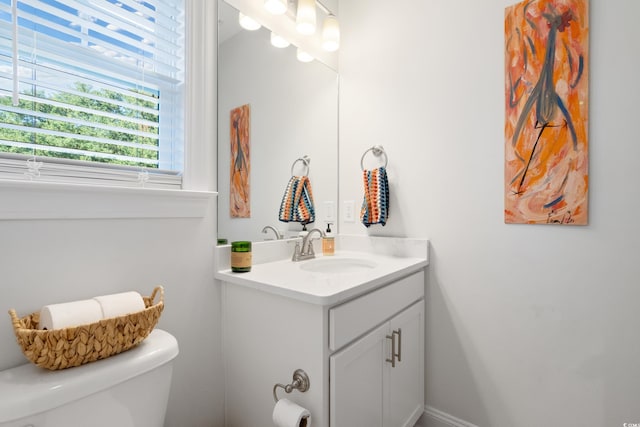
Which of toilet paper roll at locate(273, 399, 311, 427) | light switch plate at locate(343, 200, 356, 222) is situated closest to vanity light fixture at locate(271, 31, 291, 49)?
light switch plate at locate(343, 200, 356, 222)

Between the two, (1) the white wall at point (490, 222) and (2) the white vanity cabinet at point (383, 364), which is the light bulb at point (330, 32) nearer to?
(1) the white wall at point (490, 222)

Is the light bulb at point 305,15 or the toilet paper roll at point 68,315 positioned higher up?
the light bulb at point 305,15

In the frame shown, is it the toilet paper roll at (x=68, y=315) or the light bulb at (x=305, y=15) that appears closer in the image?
the toilet paper roll at (x=68, y=315)

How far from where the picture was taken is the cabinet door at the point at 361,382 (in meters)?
0.95

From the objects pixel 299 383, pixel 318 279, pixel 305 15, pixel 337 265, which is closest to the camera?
pixel 299 383

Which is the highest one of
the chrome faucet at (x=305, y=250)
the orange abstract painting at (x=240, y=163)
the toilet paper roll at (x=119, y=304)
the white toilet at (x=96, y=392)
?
the orange abstract painting at (x=240, y=163)

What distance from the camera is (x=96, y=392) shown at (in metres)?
0.73

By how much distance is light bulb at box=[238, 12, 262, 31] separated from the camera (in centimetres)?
135

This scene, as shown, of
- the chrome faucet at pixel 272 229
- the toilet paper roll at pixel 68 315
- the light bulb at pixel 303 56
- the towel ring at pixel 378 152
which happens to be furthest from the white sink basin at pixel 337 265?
the light bulb at pixel 303 56

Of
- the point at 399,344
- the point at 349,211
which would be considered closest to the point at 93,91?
the point at 349,211

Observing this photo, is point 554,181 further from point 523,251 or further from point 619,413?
point 619,413

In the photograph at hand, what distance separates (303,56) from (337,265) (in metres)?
1.14

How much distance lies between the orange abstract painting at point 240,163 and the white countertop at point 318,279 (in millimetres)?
266

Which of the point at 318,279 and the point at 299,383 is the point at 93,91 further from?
the point at 299,383
